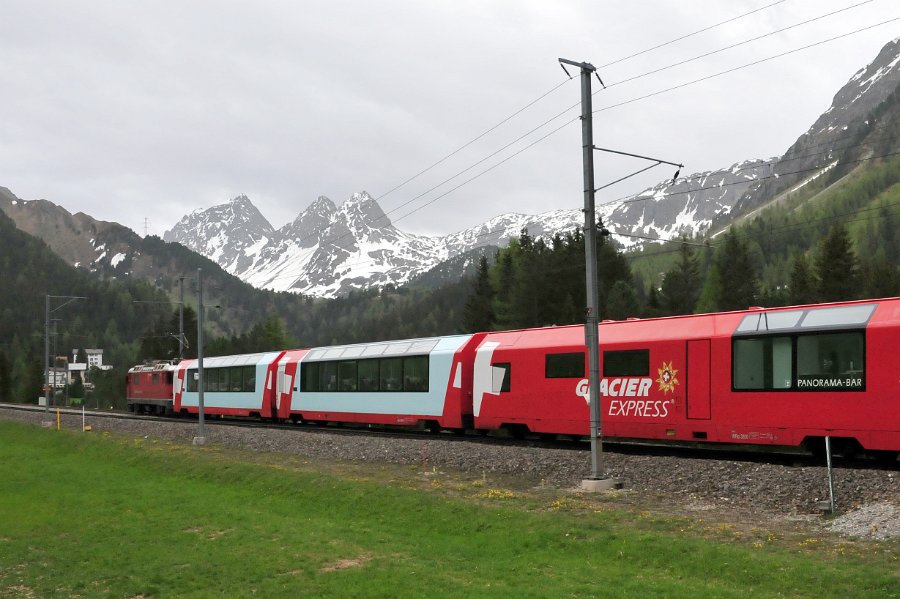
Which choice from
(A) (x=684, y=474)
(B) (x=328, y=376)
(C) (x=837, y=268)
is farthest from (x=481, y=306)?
(A) (x=684, y=474)

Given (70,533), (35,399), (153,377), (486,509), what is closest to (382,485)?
(486,509)

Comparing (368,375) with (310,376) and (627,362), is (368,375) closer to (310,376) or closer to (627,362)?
(310,376)

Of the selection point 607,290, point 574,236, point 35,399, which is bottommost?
point 35,399

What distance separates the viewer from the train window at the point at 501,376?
30.7m

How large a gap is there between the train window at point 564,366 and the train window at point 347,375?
13.6 meters

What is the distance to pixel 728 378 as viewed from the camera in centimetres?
2362

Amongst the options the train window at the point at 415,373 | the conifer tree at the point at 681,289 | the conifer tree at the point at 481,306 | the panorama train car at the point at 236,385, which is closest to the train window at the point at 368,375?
the train window at the point at 415,373

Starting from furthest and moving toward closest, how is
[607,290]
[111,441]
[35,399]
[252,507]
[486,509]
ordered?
1. [35,399]
2. [607,290]
3. [111,441]
4. [252,507]
5. [486,509]

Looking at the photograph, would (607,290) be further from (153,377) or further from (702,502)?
(702,502)

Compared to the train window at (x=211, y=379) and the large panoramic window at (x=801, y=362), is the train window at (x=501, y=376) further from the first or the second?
the train window at (x=211, y=379)

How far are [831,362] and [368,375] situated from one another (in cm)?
2202

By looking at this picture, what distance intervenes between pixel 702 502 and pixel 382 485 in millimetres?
7796

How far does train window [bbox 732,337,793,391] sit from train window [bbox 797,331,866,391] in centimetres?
36

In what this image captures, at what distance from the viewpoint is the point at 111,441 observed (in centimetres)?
3875
